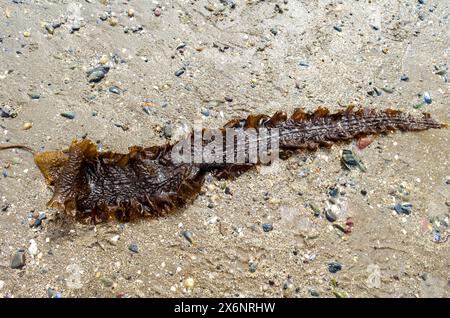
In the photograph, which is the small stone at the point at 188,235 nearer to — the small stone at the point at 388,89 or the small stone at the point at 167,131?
the small stone at the point at 167,131


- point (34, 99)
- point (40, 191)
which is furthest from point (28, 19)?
point (40, 191)

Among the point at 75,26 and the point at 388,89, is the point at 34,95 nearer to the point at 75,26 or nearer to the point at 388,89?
the point at 75,26

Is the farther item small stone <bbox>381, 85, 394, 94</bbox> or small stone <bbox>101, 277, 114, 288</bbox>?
small stone <bbox>381, 85, 394, 94</bbox>

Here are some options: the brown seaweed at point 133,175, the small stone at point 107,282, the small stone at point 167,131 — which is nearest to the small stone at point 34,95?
the brown seaweed at point 133,175

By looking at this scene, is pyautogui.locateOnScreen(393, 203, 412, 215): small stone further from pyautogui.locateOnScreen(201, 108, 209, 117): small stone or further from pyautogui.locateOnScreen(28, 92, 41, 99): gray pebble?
pyautogui.locateOnScreen(28, 92, 41, 99): gray pebble

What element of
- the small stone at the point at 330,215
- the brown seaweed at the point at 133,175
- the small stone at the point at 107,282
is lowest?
the small stone at the point at 107,282

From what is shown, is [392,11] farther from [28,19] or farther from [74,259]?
[74,259]

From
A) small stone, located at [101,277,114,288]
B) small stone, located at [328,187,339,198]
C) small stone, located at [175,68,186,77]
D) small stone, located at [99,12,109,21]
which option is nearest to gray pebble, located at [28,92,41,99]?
small stone, located at [99,12,109,21]
